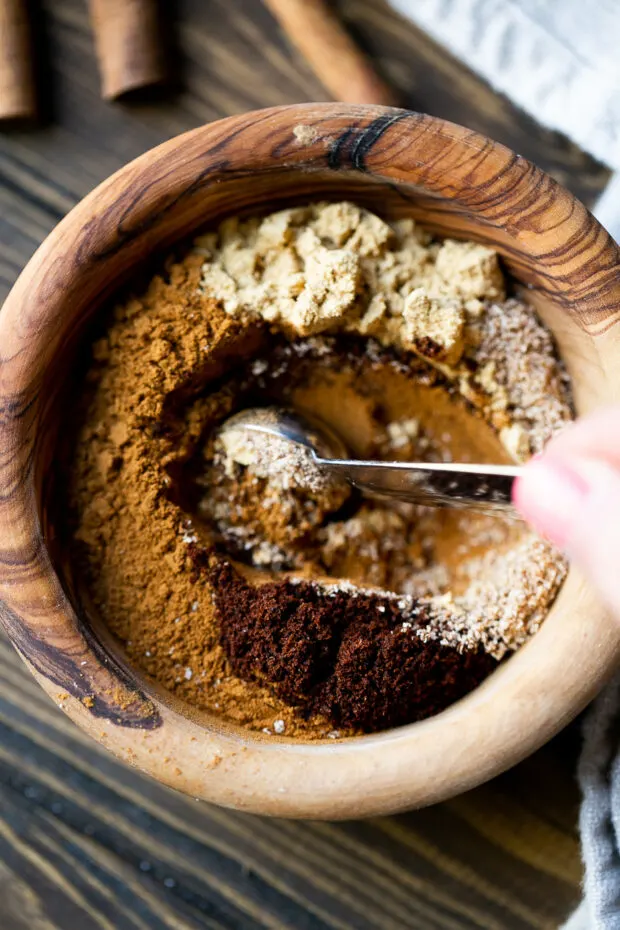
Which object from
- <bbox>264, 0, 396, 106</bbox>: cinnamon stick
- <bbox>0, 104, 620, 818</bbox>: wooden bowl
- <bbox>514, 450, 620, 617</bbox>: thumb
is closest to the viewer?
<bbox>514, 450, 620, 617</bbox>: thumb

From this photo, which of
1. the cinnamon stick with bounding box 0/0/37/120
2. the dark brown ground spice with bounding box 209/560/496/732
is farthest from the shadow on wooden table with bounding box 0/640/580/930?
the cinnamon stick with bounding box 0/0/37/120

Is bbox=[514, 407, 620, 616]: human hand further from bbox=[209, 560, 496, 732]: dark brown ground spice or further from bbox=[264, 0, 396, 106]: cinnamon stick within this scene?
bbox=[264, 0, 396, 106]: cinnamon stick

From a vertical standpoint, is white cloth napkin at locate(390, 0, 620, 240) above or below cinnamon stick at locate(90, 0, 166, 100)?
above

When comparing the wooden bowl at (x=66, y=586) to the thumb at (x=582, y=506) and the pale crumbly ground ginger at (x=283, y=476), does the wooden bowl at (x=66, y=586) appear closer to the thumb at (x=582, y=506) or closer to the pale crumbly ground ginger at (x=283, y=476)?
the pale crumbly ground ginger at (x=283, y=476)

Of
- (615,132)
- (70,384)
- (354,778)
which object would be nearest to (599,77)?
(615,132)

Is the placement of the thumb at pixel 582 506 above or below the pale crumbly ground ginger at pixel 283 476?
above

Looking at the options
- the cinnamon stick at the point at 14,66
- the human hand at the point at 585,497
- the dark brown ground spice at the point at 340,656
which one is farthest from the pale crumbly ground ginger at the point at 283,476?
the cinnamon stick at the point at 14,66

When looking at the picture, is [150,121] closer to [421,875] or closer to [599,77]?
[599,77]
